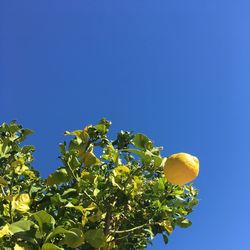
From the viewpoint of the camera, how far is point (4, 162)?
2660mm

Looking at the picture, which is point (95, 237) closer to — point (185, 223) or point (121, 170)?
point (121, 170)

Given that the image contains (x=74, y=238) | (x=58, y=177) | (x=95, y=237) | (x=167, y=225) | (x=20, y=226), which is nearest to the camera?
(x=20, y=226)

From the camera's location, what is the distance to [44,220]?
181 cm

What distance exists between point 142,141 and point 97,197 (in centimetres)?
37

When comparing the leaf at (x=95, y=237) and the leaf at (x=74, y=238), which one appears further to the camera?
the leaf at (x=95, y=237)

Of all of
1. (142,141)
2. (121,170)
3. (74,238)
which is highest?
(142,141)

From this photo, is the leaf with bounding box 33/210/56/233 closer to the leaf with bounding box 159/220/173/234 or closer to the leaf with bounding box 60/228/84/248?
the leaf with bounding box 60/228/84/248

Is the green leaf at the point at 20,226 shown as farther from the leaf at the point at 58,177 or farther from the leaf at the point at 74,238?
the leaf at the point at 58,177

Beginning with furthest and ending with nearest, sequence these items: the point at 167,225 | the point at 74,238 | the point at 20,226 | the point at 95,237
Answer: the point at 167,225 → the point at 95,237 → the point at 74,238 → the point at 20,226

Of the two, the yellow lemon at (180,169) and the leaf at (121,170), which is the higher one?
the leaf at (121,170)

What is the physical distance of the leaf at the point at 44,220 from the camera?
5.87 ft

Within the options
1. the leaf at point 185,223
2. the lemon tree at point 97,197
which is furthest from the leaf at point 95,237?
the leaf at point 185,223

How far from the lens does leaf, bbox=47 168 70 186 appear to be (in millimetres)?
2273

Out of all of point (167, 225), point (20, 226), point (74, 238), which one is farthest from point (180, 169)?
point (20, 226)
